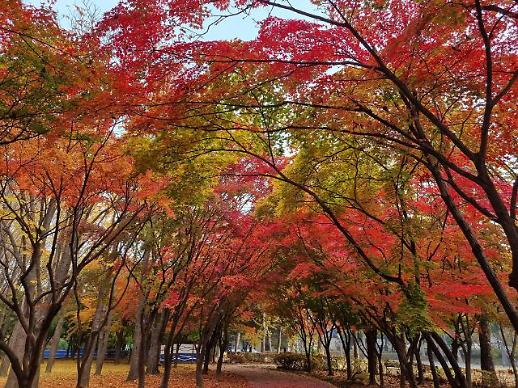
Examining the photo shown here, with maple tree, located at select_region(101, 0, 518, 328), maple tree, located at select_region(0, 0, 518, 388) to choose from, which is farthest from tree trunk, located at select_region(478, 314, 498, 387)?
maple tree, located at select_region(101, 0, 518, 328)

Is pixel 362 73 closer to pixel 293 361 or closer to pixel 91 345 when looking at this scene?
pixel 91 345

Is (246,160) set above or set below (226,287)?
above

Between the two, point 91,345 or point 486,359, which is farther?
point 486,359

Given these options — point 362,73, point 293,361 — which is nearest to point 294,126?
point 362,73

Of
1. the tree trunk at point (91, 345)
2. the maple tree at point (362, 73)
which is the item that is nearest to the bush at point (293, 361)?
the tree trunk at point (91, 345)

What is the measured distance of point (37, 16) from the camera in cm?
594

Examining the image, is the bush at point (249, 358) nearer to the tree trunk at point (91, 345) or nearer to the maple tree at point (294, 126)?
the tree trunk at point (91, 345)

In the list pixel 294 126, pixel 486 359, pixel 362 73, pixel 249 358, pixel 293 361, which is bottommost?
pixel 249 358

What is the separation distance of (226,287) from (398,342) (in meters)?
7.76

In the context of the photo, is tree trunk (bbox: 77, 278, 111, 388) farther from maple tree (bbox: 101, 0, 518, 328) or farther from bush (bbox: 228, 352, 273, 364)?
bush (bbox: 228, 352, 273, 364)

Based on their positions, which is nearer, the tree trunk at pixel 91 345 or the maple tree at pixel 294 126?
the maple tree at pixel 294 126

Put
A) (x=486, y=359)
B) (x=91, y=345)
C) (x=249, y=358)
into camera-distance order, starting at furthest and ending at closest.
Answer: (x=249, y=358) < (x=486, y=359) < (x=91, y=345)

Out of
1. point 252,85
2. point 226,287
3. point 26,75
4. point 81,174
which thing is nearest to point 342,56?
point 252,85

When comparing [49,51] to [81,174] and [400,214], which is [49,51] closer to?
[81,174]
